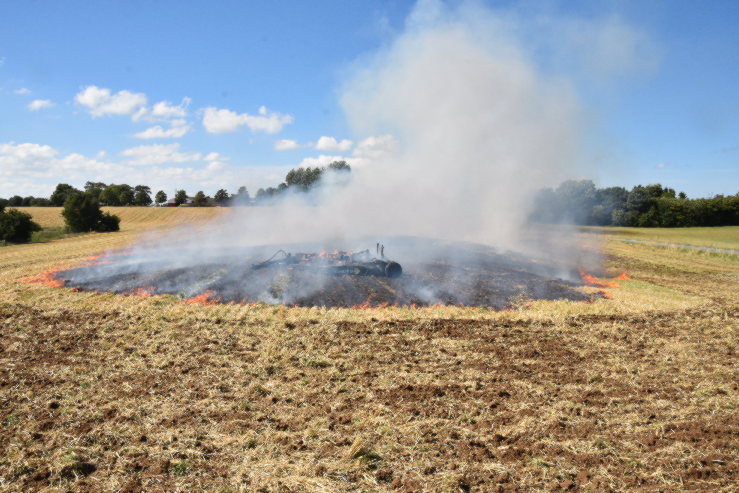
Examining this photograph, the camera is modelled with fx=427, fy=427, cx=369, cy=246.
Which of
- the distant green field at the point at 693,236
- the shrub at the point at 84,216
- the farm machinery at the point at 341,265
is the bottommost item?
the farm machinery at the point at 341,265

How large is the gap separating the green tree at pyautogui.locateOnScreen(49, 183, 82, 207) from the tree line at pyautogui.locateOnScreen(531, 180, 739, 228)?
293ft

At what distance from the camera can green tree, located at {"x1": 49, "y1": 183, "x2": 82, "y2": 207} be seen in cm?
8781

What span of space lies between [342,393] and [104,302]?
A: 10.5 metres

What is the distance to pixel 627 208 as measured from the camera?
225 ft

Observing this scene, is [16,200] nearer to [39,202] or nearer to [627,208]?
[39,202]

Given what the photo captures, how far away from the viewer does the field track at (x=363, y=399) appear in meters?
5.33

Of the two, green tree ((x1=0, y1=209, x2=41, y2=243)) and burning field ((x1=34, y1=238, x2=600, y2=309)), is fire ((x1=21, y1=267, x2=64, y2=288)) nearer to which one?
burning field ((x1=34, y1=238, x2=600, y2=309))

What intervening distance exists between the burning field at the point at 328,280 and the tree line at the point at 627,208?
48161 millimetres

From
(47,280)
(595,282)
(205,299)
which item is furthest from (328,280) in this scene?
(595,282)

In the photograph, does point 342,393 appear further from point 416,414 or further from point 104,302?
point 104,302

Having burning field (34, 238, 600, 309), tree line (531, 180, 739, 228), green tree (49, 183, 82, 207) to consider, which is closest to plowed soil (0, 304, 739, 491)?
burning field (34, 238, 600, 309)

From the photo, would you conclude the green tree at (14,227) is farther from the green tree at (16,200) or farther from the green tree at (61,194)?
the green tree at (16,200)

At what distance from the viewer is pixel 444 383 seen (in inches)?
324

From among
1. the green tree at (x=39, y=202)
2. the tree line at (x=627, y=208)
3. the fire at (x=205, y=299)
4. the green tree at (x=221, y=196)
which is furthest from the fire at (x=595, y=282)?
the green tree at (x=39, y=202)
